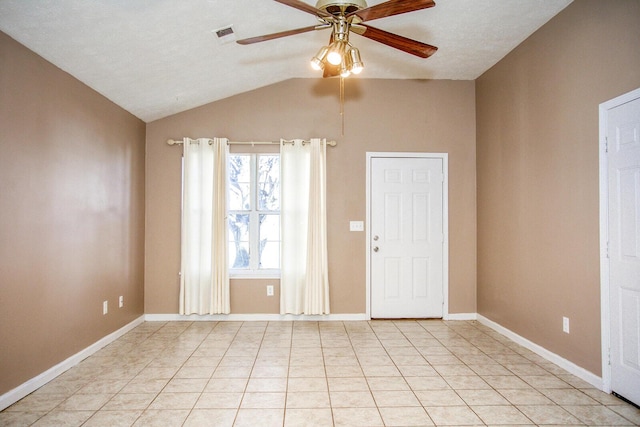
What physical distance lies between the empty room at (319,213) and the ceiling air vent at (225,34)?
18 mm

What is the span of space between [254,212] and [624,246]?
356cm

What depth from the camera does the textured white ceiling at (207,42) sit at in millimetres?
2594

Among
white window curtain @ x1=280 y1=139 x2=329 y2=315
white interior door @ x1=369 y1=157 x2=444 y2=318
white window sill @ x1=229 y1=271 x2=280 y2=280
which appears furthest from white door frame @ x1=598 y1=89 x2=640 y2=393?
white window sill @ x1=229 y1=271 x2=280 y2=280

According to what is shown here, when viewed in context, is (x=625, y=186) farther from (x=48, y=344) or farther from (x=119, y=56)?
(x=48, y=344)

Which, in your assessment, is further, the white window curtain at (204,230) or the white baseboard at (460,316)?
the white baseboard at (460,316)

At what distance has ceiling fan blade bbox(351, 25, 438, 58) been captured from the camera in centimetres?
237

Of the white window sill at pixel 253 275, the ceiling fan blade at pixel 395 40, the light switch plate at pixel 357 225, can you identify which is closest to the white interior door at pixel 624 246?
the ceiling fan blade at pixel 395 40

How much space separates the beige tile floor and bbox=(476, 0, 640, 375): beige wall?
434mm

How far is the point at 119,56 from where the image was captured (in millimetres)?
3109

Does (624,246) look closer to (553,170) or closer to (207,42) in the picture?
(553,170)

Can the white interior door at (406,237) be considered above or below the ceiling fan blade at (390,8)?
below

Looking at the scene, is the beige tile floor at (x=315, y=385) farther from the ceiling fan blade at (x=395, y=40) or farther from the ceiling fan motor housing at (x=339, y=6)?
the ceiling fan motor housing at (x=339, y=6)

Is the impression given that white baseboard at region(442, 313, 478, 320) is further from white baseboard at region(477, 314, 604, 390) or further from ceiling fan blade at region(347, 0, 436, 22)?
ceiling fan blade at region(347, 0, 436, 22)

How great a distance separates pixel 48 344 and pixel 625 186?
4.28 meters
